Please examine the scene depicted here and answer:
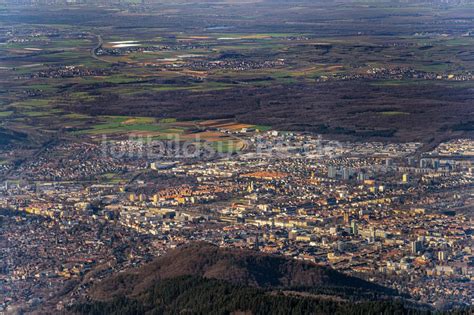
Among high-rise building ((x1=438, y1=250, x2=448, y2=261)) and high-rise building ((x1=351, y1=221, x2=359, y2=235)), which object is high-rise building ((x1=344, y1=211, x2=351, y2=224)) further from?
high-rise building ((x1=438, y1=250, x2=448, y2=261))

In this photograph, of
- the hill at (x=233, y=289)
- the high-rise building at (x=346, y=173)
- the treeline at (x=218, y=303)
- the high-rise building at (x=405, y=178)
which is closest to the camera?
the treeline at (x=218, y=303)

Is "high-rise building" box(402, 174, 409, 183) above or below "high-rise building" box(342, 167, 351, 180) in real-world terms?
above

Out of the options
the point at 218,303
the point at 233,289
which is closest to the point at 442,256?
the point at 233,289

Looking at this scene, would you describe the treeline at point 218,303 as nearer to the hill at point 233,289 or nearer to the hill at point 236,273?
the hill at point 233,289

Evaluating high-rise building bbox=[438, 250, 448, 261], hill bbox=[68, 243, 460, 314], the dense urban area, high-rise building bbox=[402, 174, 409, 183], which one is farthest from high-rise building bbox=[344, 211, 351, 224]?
high-rise building bbox=[402, 174, 409, 183]

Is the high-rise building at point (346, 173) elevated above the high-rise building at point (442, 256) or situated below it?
below

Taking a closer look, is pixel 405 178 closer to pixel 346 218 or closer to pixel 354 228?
pixel 346 218

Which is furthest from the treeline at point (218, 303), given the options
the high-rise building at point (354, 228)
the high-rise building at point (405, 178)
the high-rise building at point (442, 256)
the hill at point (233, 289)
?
the high-rise building at point (405, 178)

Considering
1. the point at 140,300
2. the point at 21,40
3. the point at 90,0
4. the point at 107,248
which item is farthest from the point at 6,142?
the point at 90,0
